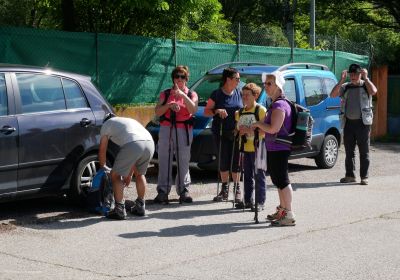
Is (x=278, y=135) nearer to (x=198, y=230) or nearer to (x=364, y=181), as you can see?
(x=198, y=230)

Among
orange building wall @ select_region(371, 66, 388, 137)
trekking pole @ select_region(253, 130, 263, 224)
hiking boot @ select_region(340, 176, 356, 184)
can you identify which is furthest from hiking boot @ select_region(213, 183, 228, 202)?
orange building wall @ select_region(371, 66, 388, 137)

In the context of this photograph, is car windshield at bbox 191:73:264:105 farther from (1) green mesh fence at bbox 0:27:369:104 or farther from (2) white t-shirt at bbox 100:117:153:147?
(2) white t-shirt at bbox 100:117:153:147

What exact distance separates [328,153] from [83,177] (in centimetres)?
591

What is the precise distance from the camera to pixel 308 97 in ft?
43.5

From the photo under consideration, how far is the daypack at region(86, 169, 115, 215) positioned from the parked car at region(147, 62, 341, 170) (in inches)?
116

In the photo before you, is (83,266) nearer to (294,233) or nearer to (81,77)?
(294,233)

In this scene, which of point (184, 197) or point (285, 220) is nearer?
point (285, 220)

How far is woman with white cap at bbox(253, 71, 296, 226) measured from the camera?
846 centimetres

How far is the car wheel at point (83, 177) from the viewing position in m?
9.16

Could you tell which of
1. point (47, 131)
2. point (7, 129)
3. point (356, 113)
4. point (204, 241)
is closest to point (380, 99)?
point (356, 113)

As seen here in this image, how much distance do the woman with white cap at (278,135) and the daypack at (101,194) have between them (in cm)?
186

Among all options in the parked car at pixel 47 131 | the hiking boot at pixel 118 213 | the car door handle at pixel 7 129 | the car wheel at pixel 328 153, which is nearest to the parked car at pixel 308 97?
the car wheel at pixel 328 153

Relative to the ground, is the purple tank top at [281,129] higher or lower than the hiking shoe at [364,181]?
higher

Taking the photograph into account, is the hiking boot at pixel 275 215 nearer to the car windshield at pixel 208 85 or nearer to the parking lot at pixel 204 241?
the parking lot at pixel 204 241
